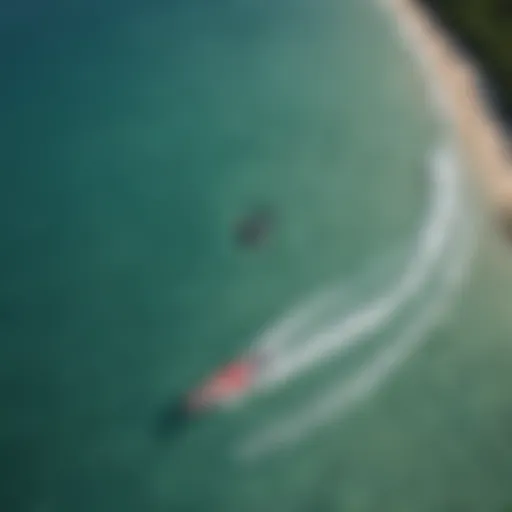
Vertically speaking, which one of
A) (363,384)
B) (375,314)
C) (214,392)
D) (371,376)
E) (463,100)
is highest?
(463,100)

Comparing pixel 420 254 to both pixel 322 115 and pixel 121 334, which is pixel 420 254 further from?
pixel 121 334

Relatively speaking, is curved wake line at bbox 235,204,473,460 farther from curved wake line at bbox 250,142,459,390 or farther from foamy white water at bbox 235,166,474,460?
curved wake line at bbox 250,142,459,390

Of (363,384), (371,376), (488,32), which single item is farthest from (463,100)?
(363,384)

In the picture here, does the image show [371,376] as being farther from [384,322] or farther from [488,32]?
[488,32]

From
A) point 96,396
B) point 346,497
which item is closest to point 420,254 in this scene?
point 346,497

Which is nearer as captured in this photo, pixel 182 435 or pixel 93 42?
pixel 182 435

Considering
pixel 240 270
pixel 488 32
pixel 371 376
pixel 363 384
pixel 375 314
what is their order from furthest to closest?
pixel 488 32 → pixel 240 270 → pixel 375 314 → pixel 371 376 → pixel 363 384

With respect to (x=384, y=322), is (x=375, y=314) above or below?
above
